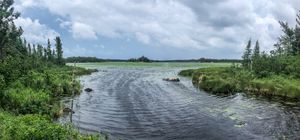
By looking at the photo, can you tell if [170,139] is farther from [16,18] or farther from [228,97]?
[16,18]

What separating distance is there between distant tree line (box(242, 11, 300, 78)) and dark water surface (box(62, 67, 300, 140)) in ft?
54.6

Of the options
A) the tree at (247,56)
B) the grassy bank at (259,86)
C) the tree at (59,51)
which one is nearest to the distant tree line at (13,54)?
the tree at (59,51)

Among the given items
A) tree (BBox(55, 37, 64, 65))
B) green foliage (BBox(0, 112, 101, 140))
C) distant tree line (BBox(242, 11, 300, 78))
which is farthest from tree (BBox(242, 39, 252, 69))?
green foliage (BBox(0, 112, 101, 140))

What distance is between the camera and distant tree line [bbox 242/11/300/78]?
73938 millimetres

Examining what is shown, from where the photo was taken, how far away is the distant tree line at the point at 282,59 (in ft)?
243

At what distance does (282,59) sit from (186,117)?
4388cm

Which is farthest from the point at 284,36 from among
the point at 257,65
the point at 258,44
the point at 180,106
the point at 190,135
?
the point at 190,135

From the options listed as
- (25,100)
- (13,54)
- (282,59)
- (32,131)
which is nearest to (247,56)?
(282,59)

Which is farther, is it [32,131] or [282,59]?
[282,59]

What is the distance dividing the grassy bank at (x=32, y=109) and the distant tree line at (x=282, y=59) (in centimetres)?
3745

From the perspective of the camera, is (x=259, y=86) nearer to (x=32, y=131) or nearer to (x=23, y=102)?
(x=23, y=102)

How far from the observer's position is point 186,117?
42.1 meters

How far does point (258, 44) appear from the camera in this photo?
114938 millimetres

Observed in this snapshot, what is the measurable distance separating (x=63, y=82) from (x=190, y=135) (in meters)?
32.9
